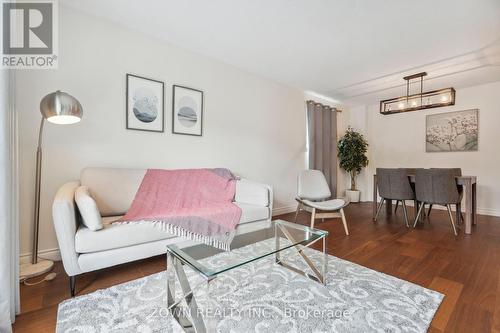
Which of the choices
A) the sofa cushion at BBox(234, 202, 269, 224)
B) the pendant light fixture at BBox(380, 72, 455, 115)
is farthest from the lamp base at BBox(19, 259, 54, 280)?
the pendant light fixture at BBox(380, 72, 455, 115)

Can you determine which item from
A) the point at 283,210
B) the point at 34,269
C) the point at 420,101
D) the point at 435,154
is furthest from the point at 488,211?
the point at 34,269

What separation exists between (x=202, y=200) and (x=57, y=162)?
4.37ft

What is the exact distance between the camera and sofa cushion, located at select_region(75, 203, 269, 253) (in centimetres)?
146

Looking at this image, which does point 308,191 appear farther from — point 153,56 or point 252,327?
point 153,56

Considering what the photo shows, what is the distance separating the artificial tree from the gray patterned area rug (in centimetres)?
350

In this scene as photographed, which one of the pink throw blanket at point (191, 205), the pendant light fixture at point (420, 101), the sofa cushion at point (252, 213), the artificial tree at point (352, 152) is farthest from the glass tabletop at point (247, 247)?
the artificial tree at point (352, 152)

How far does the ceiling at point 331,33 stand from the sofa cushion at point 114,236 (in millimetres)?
1901

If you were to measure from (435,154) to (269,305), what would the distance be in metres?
4.70

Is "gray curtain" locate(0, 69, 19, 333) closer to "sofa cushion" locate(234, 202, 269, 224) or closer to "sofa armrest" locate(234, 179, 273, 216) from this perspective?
"sofa cushion" locate(234, 202, 269, 224)

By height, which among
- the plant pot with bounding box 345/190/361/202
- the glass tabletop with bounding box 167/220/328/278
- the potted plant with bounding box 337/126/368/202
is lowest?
the plant pot with bounding box 345/190/361/202

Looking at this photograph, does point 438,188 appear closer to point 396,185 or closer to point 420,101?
point 396,185

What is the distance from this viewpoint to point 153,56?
2.52 m

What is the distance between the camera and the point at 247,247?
148cm

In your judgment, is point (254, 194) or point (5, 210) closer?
point (5, 210)
